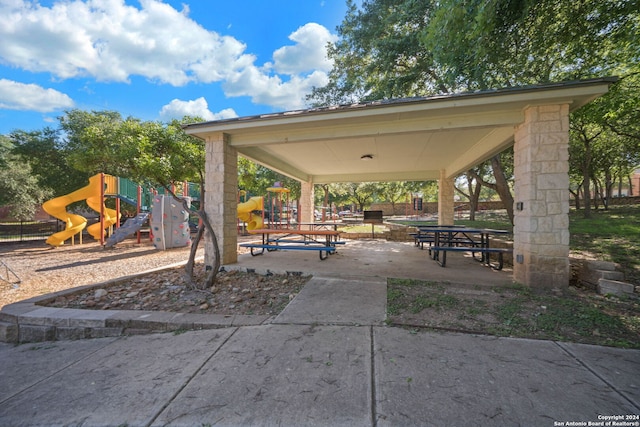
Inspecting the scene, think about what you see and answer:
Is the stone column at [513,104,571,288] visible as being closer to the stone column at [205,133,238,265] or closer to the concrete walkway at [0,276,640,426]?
the concrete walkway at [0,276,640,426]

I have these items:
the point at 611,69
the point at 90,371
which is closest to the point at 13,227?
the point at 90,371

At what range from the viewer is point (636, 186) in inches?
1555

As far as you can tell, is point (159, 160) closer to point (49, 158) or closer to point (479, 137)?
point (479, 137)

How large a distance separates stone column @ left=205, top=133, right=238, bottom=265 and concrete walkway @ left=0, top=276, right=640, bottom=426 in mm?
2594

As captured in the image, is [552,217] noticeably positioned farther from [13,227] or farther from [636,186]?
[636,186]

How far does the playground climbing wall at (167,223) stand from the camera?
9.07 meters

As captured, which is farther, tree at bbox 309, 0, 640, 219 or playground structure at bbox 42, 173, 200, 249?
playground structure at bbox 42, 173, 200, 249

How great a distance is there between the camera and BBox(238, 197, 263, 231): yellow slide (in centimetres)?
1382

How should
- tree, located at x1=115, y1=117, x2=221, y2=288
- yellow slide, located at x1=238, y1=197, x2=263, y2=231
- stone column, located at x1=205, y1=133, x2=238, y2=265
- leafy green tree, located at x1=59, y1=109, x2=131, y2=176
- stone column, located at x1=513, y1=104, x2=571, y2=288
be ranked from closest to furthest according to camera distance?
stone column, located at x1=513, y1=104, x2=571, y2=288 → tree, located at x1=115, y1=117, x2=221, y2=288 → leafy green tree, located at x1=59, y1=109, x2=131, y2=176 → stone column, located at x1=205, y1=133, x2=238, y2=265 → yellow slide, located at x1=238, y1=197, x2=263, y2=231

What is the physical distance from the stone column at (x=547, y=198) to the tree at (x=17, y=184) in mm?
24061

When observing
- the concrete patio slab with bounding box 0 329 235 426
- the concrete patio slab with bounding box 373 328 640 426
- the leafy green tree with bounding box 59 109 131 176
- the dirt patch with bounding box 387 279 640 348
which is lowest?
the concrete patio slab with bounding box 0 329 235 426

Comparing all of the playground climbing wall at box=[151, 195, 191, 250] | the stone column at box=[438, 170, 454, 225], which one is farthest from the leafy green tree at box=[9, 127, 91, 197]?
the stone column at box=[438, 170, 454, 225]

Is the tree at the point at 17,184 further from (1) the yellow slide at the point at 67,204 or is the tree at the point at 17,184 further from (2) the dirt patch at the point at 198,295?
(2) the dirt patch at the point at 198,295

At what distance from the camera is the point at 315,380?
1.88 m
